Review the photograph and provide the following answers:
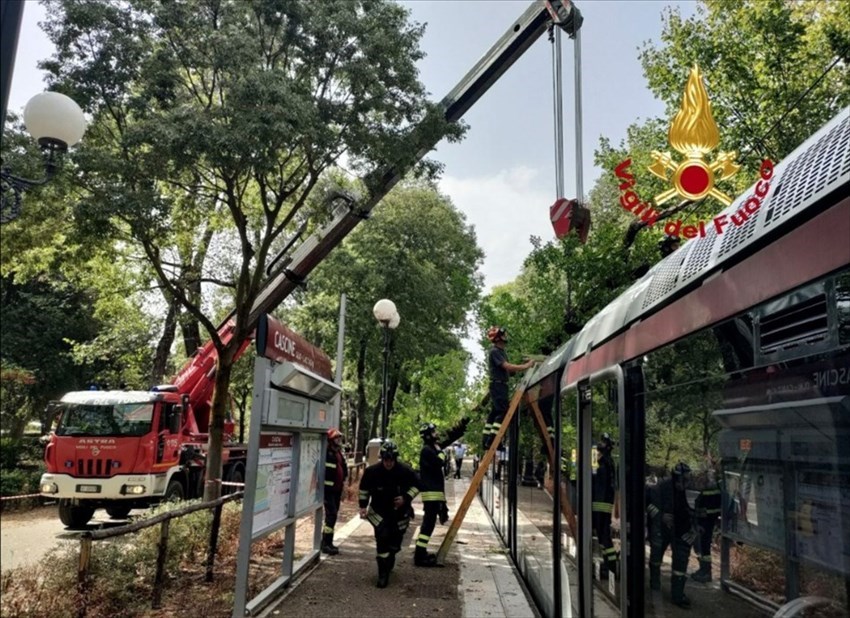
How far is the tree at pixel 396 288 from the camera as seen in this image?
79.4 ft

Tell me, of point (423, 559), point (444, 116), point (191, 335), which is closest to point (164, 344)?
point (191, 335)

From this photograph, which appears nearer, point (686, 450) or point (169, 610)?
point (686, 450)

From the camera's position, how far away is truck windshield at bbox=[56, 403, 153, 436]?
12477 millimetres

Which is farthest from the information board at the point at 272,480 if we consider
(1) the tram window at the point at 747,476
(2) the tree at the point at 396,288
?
(2) the tree at the point at 396,288

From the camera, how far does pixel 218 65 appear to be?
335 inches

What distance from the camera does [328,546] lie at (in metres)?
9.87

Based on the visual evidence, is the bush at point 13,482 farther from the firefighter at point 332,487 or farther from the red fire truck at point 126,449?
the red fire truck at point 126,449

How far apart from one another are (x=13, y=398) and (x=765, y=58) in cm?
1518

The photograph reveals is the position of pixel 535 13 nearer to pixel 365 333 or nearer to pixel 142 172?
pixel 142 172

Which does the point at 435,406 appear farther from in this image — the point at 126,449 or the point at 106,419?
the point at 106,419

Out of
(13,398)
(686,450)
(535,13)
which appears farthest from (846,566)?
(535,13)

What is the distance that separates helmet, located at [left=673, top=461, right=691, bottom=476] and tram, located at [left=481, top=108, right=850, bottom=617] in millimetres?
26

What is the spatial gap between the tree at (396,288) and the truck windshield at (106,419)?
32.6ft

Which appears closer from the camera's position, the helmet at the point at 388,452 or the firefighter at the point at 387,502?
the firefighter at the point at 387,502
